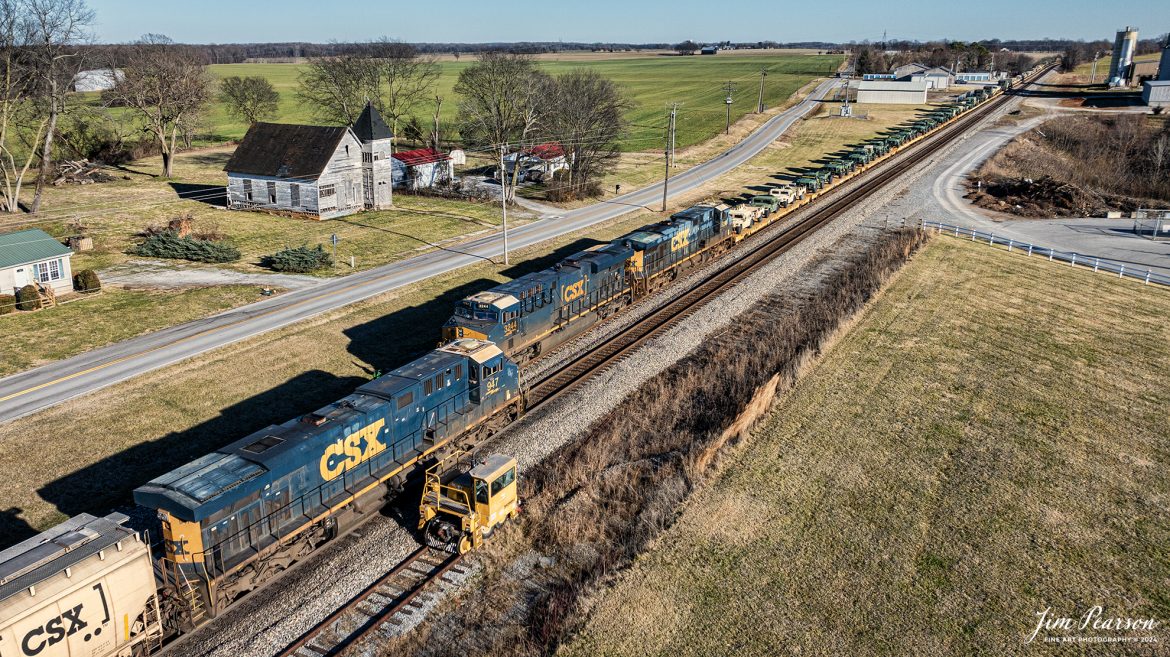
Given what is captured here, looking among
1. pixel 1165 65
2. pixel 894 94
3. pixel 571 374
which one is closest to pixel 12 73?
pixel 571 374

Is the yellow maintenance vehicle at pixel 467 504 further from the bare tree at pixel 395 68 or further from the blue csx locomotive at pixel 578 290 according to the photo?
the bare tree at pixel 395 68

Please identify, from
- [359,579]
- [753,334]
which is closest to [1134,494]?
[753,334]

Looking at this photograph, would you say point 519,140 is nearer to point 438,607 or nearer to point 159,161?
point 159,161

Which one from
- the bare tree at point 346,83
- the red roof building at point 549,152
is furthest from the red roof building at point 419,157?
the bare tree at point 346,83

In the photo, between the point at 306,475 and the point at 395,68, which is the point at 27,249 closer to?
the point at 306,475
